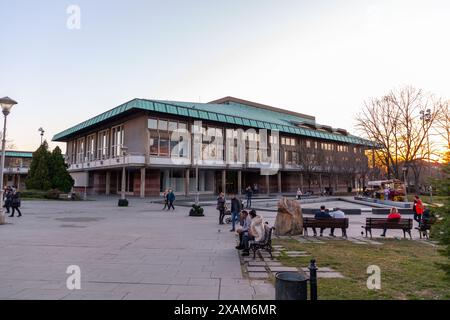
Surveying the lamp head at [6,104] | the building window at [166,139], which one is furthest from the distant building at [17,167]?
the lamp head at [6,104]

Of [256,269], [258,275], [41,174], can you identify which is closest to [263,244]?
[256,269]

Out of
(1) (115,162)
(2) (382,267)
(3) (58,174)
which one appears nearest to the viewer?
(2) (382,267)

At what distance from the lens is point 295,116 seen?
249 ft

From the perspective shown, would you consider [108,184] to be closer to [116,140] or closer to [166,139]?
[116,140]

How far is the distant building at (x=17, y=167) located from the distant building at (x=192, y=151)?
15122 mm

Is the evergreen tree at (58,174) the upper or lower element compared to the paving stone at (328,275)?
upper

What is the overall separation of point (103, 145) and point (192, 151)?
581 inches

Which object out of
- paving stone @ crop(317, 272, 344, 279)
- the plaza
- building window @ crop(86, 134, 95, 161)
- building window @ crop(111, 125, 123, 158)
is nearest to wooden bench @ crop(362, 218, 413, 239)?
the plaza

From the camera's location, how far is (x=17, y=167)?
66.8 metres

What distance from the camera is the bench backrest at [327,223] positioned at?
12406 mm

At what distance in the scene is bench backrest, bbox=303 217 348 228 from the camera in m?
12.4

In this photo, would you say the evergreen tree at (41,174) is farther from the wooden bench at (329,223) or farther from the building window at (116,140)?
the wooden bench at (329,223)

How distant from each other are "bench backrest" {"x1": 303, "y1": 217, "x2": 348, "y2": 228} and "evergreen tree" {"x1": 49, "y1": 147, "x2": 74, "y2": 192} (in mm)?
34478
